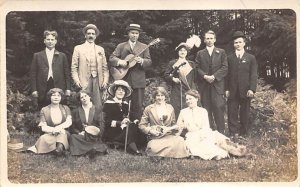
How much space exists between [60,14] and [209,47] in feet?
5.24

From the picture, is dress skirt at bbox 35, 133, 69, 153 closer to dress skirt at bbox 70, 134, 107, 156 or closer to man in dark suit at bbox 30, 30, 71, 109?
dress skirt at bbox 70, 134, 107, 156

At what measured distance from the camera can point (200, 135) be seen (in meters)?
5.50

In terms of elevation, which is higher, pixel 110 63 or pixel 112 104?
pixel 110 63

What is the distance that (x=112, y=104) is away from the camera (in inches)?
216

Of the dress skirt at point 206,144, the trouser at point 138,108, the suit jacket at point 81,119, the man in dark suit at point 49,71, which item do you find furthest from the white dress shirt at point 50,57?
the dress skirt at point 206,144

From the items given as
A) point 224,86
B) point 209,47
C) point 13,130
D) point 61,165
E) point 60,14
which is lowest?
point 61,165

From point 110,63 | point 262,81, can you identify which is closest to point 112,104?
point 110,63

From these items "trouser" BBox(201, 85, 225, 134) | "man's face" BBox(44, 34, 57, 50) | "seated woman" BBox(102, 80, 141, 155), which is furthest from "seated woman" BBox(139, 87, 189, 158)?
"man's face" BBox(44, 34, 57, 50)

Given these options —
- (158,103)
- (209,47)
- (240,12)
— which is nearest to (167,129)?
(158,103)

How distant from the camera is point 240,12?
17.9 ft

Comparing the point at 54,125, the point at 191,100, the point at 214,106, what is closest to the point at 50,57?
the point at 54,125

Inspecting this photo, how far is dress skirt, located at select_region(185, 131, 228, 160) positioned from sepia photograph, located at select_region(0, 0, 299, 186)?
0.4 inches

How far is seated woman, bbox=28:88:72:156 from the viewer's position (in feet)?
18.0

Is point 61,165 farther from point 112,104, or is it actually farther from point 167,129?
point 167,129
